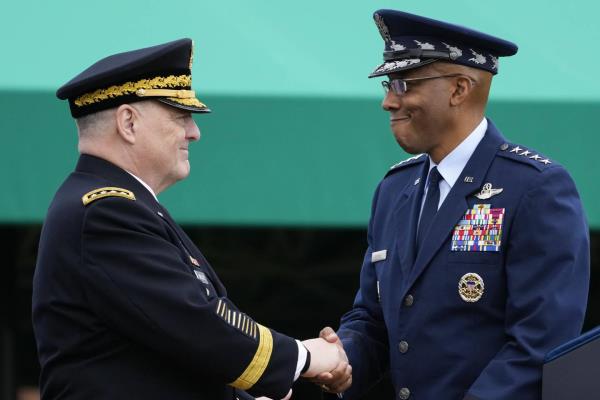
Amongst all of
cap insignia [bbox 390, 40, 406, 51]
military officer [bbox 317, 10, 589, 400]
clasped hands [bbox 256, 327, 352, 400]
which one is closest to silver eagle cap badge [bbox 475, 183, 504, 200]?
military officer [bbox 317, 10, 589, 400]

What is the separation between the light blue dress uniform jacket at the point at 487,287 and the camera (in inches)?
118

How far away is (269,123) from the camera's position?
446 cm

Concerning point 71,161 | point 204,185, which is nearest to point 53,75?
point 71,161

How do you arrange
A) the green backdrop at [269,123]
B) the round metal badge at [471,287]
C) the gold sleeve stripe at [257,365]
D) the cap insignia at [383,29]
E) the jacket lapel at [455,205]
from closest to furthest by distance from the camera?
the gold sleeve stripe at [257,365]
the round metal badge at [471,287]
the jacket lapel at [455,205]
the cap insignia at [383,29]
the green backdrop at [269,123]

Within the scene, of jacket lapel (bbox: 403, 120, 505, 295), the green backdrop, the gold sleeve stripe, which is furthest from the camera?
the green backdrop

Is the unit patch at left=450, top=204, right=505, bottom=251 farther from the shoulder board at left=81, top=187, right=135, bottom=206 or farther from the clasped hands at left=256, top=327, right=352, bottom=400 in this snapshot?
the shoulder board at left=81, top=187, right=135, bottom=206

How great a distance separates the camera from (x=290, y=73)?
464 centimetres

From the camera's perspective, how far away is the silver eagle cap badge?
3164mm

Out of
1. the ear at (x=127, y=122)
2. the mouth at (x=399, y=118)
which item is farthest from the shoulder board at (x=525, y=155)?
the ear at (x=127, y=122)

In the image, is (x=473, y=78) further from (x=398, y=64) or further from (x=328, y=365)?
(x=328, y=365)

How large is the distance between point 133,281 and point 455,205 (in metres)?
0.88

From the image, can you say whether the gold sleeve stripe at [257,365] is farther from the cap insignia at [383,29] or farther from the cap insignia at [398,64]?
the cap insignia at [383,29]

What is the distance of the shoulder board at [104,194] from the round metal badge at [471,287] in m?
0.83

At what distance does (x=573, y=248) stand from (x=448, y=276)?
33 centimetres
